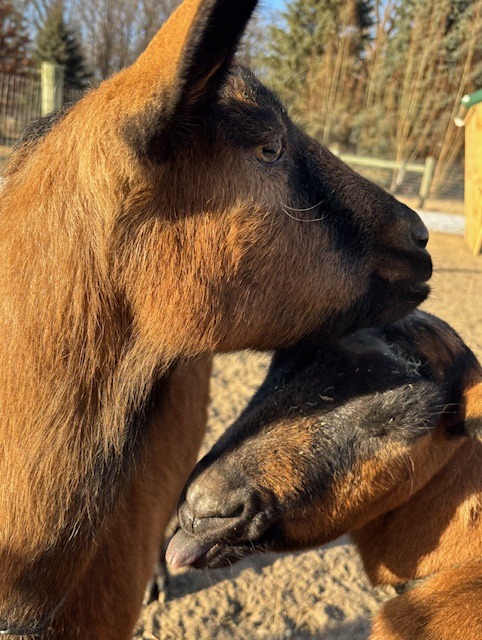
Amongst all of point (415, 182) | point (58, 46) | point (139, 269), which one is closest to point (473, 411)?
point (139, 269)

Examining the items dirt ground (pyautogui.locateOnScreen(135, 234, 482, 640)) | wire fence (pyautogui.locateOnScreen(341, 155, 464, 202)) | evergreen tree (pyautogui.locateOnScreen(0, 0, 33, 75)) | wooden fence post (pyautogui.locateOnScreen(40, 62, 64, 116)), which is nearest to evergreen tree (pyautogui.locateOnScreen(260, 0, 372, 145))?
wire fence (pyautogui.locateOnScreen(341, 155, 464, 202))

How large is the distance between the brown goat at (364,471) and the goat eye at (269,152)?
70 centimetres

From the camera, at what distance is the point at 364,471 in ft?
6.08

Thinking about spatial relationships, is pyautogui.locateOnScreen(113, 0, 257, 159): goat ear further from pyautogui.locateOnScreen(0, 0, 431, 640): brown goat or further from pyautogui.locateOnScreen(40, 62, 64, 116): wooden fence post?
pyautogui.locateOnScreen(40, 62, 64, 116): wooden fence post

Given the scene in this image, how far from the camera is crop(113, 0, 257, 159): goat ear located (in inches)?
45.9

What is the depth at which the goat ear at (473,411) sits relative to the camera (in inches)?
72.4

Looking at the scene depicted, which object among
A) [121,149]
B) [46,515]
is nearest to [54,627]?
[46,515]

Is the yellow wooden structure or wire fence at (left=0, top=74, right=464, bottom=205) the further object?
wire fence at (left=0, top=74, right=464, bottom=205)

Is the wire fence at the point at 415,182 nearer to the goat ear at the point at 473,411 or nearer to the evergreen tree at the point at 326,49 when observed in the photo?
the evergreen tree at the point at 326,49

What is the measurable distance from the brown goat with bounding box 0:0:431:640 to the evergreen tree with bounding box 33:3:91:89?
24.0 meters

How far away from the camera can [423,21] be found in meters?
18.4

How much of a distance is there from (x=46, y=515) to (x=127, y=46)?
2863cm

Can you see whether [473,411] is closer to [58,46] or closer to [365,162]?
[365,162]

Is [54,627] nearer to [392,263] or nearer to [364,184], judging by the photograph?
[392,263]
